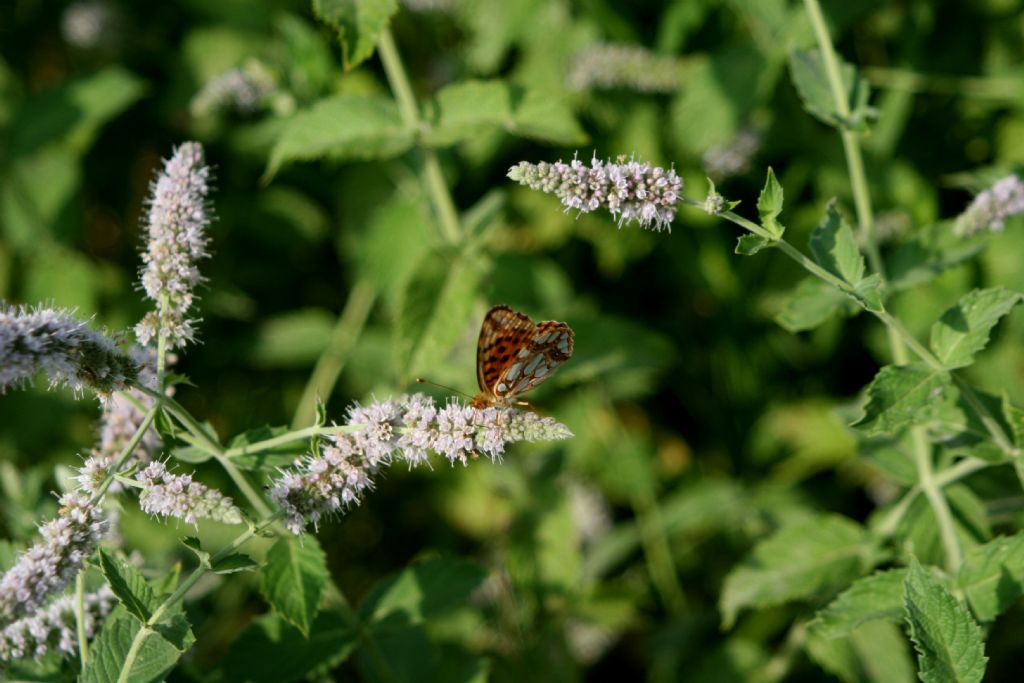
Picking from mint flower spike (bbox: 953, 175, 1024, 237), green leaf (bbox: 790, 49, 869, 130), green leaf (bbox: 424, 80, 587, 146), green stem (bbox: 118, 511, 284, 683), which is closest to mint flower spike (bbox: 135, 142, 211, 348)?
green stem (bbox: 118, 511, 284, 683)

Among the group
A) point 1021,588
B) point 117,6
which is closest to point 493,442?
point 1021,588

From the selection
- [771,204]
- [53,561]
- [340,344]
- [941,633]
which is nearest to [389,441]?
[53,561]

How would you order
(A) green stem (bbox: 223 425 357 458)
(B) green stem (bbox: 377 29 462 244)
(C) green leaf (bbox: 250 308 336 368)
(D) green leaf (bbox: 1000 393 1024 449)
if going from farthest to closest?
1. (C) green leaf (bbox: 250 308 336 368)
2. (B) green stem (bbox: 377 29 462 244)
3. (D) green leaf (bbox: 1000 393 1024 449)
4. (A) green stem (bbox: 223 425 357 458)

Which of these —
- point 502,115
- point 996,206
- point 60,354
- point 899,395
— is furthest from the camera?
point 502,115

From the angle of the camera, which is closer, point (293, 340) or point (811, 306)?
point (811, 306)

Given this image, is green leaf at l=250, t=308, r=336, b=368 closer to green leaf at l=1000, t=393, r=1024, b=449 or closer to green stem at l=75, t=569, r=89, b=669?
green stem at l=75, t=569, r=89, b=669

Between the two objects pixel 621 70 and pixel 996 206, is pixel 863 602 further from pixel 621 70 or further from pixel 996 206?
pixel 621 70
